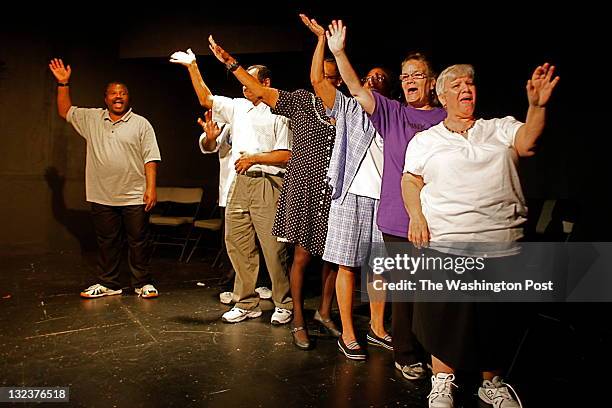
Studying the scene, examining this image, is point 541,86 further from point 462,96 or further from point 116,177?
point 116,177

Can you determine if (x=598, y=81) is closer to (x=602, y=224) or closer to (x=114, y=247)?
(x=602, y=224)

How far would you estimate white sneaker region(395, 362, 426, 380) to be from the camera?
2486 mm

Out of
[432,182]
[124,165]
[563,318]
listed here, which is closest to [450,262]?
[432,182]

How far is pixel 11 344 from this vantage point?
112 inches

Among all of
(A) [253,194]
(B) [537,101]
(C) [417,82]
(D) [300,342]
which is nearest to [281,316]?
(D) [300,342]

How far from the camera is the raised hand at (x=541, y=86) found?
5.80 feet

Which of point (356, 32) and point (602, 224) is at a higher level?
point (356, 32)

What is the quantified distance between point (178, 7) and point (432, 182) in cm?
416

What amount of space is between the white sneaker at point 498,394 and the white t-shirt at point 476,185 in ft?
2.17

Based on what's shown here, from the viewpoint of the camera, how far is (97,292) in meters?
3.89

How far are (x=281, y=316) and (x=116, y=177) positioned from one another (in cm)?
160

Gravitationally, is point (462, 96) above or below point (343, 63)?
below

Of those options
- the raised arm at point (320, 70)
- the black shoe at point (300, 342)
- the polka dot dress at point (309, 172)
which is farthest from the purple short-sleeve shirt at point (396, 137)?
the black shoe at point (300, 342)

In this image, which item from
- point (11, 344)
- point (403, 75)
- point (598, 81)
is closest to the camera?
point (403, 75)
